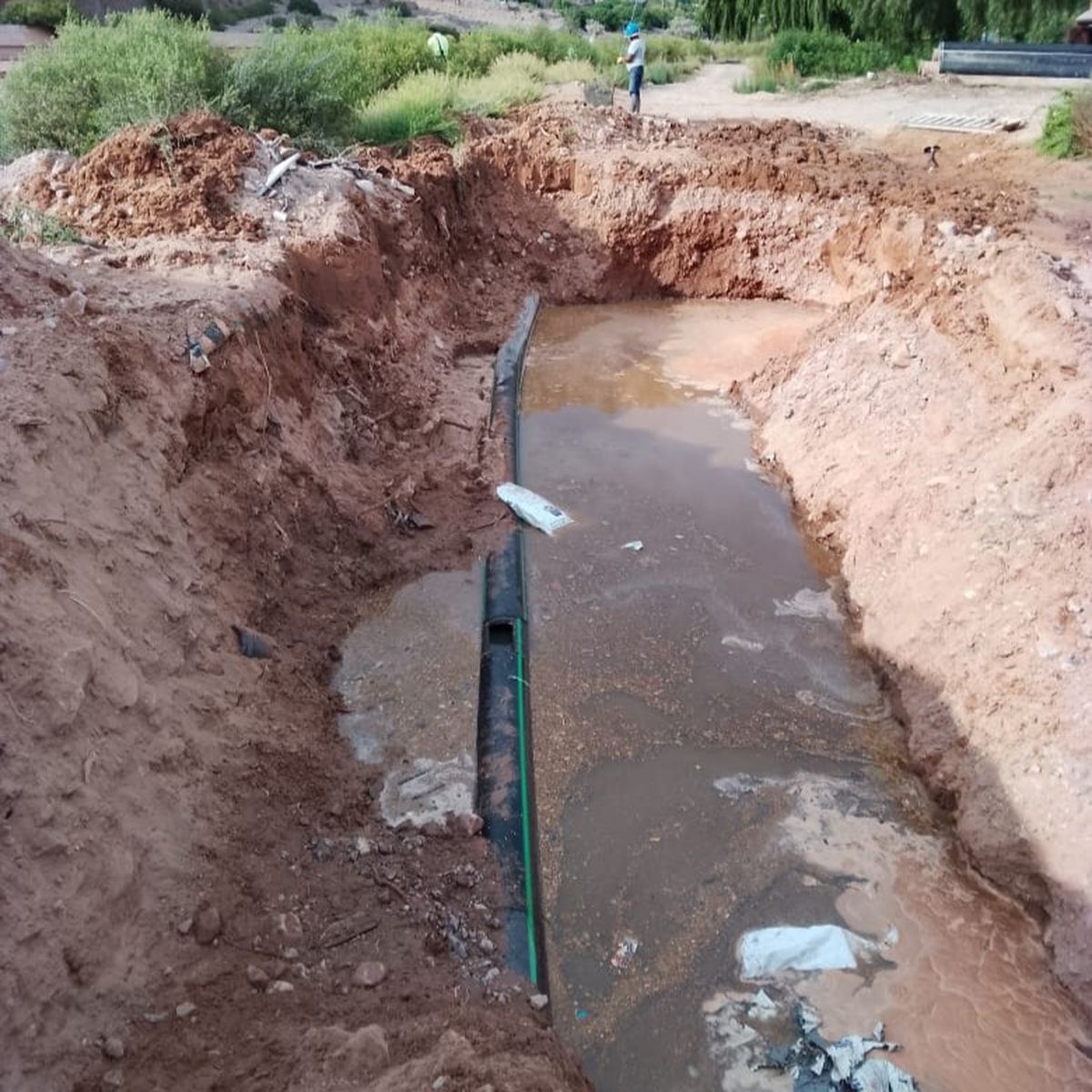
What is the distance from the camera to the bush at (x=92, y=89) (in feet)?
31.2

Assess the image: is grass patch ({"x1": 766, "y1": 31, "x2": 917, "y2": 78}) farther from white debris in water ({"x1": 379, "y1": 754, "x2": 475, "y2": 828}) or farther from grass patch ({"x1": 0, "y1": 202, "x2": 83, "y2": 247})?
white debris in water ({"x1": 379, "y1": 754, "x2": 475, "y2": 828})

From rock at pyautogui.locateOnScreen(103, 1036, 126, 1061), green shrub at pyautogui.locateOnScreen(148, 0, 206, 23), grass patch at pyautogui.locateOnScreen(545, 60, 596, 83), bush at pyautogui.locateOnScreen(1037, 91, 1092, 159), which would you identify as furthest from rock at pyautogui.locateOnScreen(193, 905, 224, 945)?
green shrub at pyautogui.locateOnScreen(148, 0, 206, 23)

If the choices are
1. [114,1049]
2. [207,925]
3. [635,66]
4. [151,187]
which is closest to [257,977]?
[207,925]

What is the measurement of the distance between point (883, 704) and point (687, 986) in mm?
2574

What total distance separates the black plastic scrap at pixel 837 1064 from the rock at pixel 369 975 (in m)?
1.76

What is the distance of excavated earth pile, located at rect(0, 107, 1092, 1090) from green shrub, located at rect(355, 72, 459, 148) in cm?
160

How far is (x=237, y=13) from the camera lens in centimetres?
3312

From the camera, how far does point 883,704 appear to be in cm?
612

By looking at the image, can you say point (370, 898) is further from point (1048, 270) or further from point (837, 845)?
point (1048, 270)

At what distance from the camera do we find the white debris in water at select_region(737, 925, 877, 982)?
14.7 ft

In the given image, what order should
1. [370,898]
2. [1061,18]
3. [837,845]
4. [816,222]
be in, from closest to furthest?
[370,898]
[837,845]
[816,222]
[1061,18]

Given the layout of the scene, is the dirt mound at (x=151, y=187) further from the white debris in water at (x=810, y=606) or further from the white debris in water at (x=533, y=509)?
the white debris in water at (x=810, y=606)

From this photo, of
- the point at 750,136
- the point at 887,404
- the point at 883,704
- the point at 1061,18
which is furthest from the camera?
the point at 1061,18

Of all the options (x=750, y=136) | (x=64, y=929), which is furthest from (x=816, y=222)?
(x=64, y=929)
